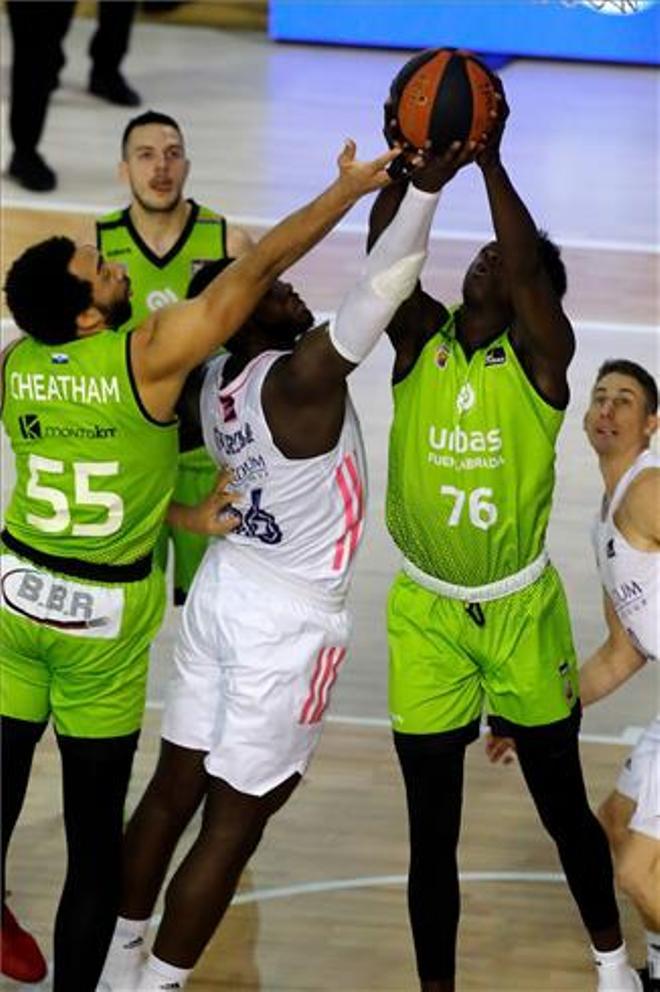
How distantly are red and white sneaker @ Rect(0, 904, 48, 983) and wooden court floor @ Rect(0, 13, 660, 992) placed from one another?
0.20 m

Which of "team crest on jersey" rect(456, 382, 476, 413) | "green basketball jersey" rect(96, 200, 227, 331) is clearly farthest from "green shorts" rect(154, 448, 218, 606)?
"team crest on jersey" rect(456, 382, 476, 413)

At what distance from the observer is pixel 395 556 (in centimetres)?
948

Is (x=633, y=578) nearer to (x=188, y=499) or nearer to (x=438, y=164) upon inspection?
(x=438, y=164)

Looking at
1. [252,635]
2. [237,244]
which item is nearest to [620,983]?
[252,635]

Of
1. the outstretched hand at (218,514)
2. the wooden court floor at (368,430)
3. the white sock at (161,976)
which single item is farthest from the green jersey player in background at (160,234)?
→ the white sock at (161,976)

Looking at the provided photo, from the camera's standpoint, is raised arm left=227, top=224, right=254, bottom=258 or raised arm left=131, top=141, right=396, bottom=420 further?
raised arm left=227, top=224, right=254, bottom=258

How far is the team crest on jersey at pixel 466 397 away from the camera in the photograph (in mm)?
5645

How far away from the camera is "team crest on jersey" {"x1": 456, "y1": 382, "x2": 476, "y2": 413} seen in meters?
5.64

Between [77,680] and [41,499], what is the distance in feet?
1.50

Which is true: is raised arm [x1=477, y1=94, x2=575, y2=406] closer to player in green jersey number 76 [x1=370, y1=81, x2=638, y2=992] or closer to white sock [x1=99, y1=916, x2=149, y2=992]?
player in green jersey number 76 [x1=370, y1=81, x2=638, y2=992]

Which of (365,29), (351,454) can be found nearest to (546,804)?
(351,454)

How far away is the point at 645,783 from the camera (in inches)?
230

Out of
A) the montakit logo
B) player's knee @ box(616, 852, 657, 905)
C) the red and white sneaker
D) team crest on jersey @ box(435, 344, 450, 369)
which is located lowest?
the red and white sneaker

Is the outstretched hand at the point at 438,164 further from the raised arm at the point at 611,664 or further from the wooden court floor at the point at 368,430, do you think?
the wooden court floor at the point at 368,430
